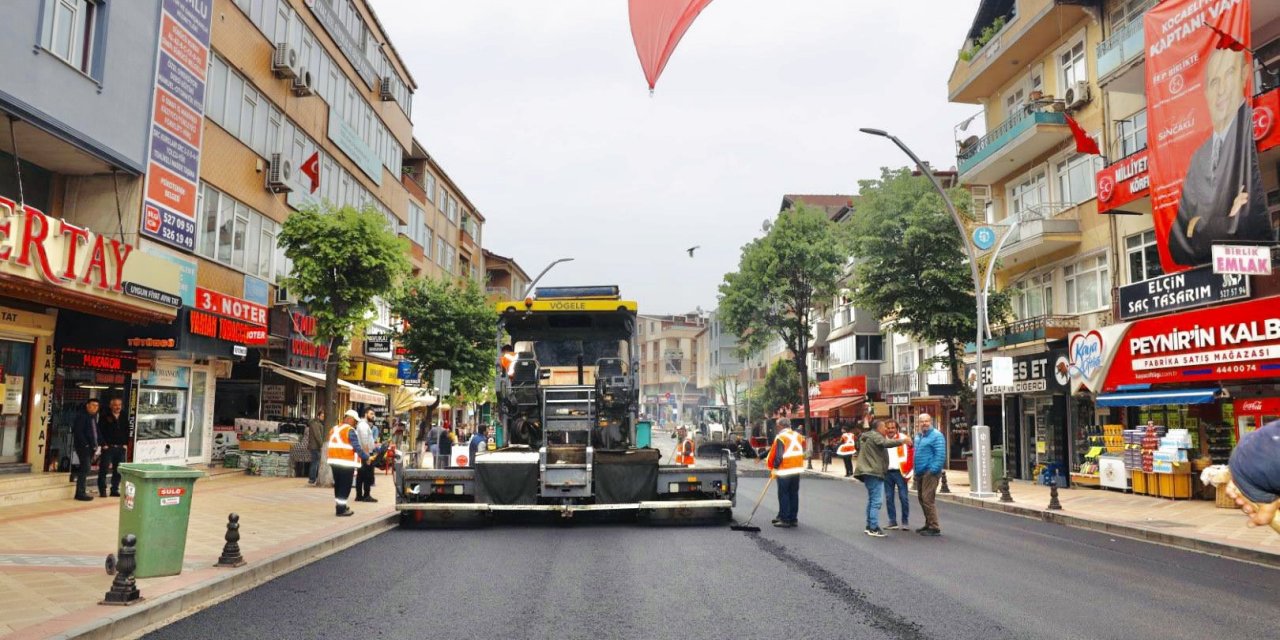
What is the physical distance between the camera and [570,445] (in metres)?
13.4

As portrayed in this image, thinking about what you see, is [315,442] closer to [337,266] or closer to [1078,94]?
[337,266]

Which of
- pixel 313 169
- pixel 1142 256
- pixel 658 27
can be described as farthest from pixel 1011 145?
pixel 658 27

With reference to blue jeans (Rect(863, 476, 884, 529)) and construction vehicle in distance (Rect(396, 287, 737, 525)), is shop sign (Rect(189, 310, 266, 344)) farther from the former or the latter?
blue jeans (Rect(863, 476, 884, 529))

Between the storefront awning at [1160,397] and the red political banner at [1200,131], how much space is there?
2536 millimetres

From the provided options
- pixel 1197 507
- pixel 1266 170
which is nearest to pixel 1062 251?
pixel 1266 170

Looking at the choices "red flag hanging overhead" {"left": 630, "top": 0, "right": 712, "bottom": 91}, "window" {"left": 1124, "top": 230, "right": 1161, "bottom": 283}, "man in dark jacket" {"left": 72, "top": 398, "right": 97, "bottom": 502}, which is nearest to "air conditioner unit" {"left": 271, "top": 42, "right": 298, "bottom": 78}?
"man in dark jacket" {"left": 72, "top": 398, "right": 97, "bottom": 502}

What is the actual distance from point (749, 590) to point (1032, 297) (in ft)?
75.9

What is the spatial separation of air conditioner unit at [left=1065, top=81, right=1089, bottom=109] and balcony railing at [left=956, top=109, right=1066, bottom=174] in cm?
41

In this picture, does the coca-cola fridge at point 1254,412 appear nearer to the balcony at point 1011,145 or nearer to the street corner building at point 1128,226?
Result: the street corner building at point 1128,226

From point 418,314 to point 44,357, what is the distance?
13942 mm

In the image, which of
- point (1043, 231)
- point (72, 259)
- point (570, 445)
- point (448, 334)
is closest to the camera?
point (72, 259)

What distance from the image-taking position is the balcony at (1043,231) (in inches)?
965

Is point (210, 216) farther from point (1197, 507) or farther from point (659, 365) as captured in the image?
point (659, 365)

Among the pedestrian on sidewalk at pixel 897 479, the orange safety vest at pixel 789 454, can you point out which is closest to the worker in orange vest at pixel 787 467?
the orange safety vest at pixel 789 454
